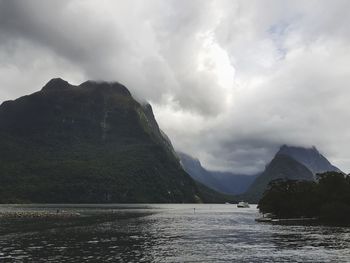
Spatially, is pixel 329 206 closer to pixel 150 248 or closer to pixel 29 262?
pixel 150 248

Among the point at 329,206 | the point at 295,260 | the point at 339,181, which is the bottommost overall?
the point at 295,260

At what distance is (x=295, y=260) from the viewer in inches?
2677

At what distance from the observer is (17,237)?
104 m

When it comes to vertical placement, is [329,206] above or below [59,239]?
above

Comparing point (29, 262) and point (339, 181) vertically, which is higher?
point (339, 181)

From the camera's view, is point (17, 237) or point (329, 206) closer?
point (17, 237)

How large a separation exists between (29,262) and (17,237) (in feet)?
139

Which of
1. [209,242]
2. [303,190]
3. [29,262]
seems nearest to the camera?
[29,262]

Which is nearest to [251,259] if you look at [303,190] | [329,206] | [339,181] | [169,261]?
[169,261]

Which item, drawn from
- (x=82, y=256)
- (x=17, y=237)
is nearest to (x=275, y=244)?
(x=82, y=256)

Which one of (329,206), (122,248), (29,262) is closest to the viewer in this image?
(29,262)

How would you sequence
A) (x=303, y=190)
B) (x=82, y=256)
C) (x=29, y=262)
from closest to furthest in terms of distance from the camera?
(x=29, y=262), (x=82, y=256), (x=303, y=190)

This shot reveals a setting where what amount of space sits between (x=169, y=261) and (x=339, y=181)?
12259 cm

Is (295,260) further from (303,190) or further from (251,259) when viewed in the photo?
(303,190)
